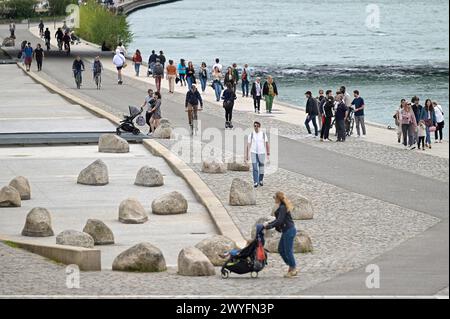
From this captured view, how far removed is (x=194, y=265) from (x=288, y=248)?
130 cm

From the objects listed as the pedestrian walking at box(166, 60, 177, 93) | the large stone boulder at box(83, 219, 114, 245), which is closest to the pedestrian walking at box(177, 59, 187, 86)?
the pedestrian walking at box(166, 60, 177, 93)

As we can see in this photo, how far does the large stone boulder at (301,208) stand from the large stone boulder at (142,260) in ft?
16.4

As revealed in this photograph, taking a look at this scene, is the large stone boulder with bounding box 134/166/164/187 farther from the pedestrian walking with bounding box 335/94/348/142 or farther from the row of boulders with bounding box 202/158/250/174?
the pedestrian walking with bounding box 335/94/348/142

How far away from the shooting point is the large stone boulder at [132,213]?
2503 centimetres

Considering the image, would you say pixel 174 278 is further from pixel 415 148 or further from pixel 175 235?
pixel 415 148

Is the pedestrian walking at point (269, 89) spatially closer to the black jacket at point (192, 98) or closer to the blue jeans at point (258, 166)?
the black jacket at point (192, 98)

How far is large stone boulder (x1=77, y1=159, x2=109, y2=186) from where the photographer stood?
29781 millimetres

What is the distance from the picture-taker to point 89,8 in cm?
9206

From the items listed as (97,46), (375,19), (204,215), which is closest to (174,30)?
(375,19)

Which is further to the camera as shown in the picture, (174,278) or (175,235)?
A: (175,235)

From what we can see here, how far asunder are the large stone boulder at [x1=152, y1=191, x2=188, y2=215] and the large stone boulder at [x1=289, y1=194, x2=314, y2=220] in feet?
7.44

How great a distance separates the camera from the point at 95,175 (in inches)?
1172
